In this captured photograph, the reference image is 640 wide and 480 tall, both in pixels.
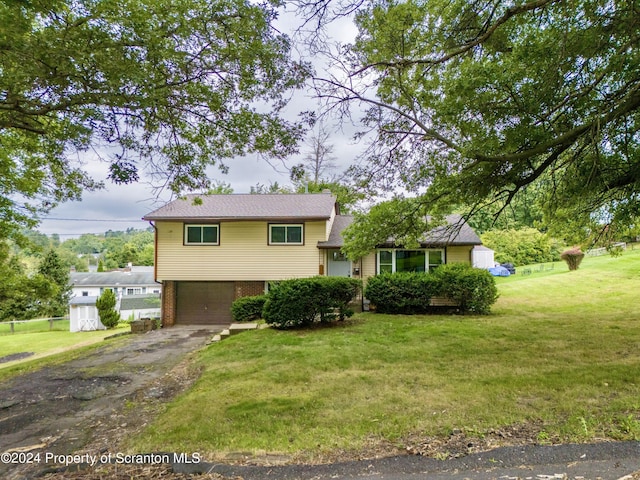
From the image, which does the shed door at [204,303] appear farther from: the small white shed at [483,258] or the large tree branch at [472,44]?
the small white shed at [483,258]

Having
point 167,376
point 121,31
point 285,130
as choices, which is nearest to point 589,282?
point 285,130

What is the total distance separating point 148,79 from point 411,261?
12.5 metres

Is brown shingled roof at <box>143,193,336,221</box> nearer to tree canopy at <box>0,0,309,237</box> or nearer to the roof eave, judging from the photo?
the roof eave

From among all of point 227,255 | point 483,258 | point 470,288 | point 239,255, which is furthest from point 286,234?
point 483,258

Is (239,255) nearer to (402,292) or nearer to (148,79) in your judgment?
(402,292)

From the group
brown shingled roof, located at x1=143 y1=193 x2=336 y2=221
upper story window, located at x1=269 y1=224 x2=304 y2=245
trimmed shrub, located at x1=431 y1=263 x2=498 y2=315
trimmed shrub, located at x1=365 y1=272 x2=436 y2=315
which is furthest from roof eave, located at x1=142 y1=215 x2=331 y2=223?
trimmed shrub, located at x1=431 y1=263 x2=498 y2=315

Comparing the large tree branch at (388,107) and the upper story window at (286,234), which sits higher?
the large tree branch at (388,107)

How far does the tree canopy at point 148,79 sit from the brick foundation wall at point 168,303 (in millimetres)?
8494

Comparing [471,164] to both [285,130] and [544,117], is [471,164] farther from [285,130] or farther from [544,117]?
[285,130]

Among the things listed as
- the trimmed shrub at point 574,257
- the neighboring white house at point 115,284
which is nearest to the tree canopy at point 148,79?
the trimmed shrub at point 574,257

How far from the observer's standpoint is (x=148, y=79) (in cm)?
439

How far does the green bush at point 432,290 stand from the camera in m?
12.2

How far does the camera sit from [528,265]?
30.2 metres

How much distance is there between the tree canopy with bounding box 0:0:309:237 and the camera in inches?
151
